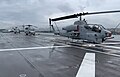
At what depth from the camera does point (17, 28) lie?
76.5 metres

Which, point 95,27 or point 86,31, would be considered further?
point 86,31

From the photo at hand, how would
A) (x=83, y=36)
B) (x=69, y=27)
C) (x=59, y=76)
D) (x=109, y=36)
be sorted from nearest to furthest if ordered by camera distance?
(x=59, y=76)
(x=109, y=36)
(x=83, y=36)
(x=69, y=27)

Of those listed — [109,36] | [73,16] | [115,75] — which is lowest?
[115,75]

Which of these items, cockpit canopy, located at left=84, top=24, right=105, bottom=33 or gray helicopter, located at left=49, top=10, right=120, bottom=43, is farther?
cockpit canopy, located at left=84, top=24, right=105, bottom=33

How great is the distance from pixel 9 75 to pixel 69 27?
1395 centimetres

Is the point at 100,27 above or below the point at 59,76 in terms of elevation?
above

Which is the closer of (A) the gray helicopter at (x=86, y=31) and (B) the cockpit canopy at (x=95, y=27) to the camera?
(A) the gray helicopter at (x=86, y=31)

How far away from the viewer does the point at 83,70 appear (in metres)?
6.46

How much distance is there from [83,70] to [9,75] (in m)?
2.76

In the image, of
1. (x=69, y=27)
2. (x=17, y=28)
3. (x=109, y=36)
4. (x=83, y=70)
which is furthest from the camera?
(x=17, y=28)

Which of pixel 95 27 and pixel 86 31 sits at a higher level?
pixel 95 27

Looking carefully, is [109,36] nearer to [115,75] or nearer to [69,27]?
[69,27]

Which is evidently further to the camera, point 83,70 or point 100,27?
point 100,27

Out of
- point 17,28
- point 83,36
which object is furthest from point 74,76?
point 17,28
